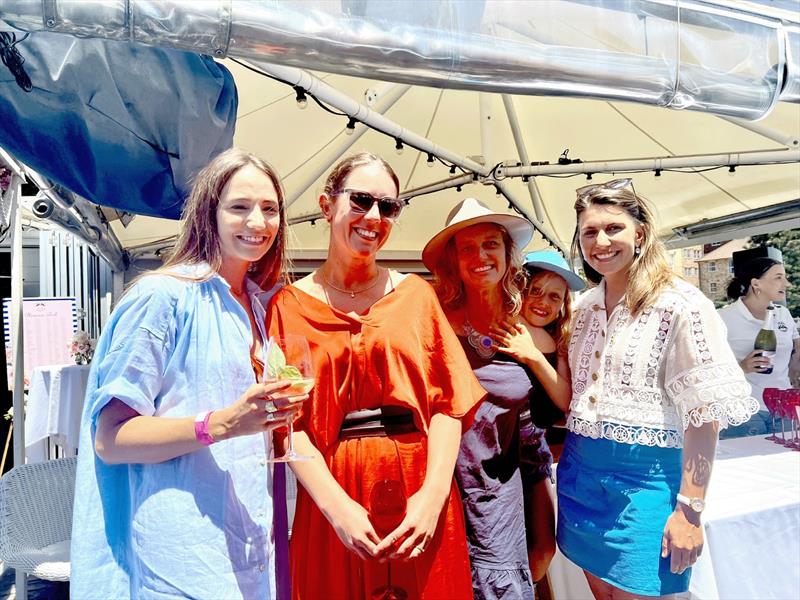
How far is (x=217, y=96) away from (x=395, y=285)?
3.83 ft

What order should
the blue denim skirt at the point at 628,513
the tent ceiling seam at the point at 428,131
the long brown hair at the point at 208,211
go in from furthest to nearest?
the tent ceiling seam at the point at 428,131
the blue denim skirt at the point at 628,513
the long brown hair at the point at 208,211

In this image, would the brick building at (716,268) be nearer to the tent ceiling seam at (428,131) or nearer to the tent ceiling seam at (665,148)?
the tent ceiling seam at (665,148)

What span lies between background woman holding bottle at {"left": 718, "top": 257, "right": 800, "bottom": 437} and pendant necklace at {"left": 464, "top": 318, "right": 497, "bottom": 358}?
98.3 inches

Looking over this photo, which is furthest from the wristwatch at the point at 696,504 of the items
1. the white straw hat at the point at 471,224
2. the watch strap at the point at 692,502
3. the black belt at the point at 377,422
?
the white straw hat at the point at 471,224

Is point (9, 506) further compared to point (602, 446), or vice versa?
point (9, 506)

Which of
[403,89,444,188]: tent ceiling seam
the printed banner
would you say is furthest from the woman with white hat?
the printed banner

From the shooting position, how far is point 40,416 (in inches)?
180

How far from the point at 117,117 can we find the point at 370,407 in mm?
1422

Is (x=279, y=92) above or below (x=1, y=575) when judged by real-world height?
above

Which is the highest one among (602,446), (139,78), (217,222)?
(139,78)

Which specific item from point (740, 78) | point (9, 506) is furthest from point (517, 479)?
point (9, 506)

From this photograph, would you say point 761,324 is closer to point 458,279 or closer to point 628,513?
point 628,513

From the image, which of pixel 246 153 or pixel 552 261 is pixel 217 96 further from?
pixel 552 261

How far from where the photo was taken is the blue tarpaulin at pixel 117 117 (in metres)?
1.73
